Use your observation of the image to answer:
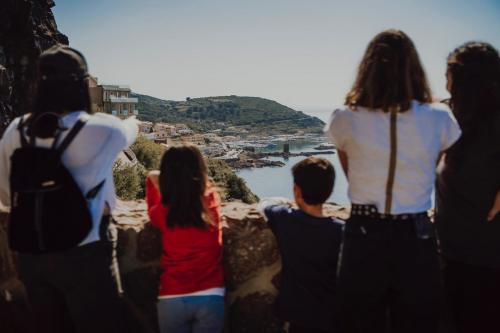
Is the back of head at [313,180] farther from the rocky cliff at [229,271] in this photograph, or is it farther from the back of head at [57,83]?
the back of head at [57,83]

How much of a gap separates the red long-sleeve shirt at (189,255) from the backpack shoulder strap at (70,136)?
484 mm

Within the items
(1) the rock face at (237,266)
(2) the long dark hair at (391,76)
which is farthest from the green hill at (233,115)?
(2) the long dark hair at (391,76)

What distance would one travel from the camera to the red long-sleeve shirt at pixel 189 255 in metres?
1.78

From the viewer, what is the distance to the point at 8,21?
12883mm

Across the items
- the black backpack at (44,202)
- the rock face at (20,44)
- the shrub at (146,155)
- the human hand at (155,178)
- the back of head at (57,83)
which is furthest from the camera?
the shrub at (146,155)

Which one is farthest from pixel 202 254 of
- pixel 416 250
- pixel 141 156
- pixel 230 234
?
pixel 141 156

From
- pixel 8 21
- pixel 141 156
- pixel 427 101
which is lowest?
pixel 141 156

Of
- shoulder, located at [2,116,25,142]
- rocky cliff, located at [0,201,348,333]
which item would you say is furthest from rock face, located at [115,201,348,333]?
shoulder, located at [2,116,25,142]

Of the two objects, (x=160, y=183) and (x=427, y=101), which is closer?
(x=427, y=101)

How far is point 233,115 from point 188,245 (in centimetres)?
16006

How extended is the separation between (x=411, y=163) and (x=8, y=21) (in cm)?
1429

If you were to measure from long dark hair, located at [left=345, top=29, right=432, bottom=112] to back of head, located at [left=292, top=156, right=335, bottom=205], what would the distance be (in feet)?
0.91

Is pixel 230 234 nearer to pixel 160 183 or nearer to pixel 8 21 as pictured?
pixel 160 183

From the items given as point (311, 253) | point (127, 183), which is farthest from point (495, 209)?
point (127, 183)
